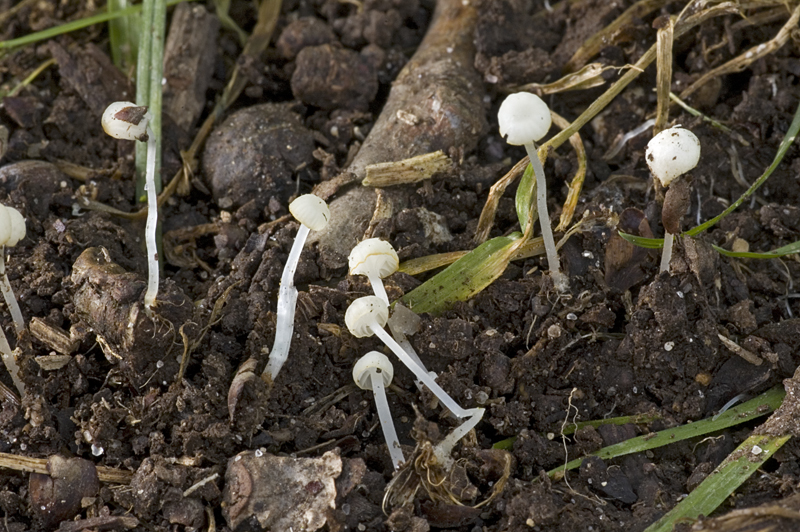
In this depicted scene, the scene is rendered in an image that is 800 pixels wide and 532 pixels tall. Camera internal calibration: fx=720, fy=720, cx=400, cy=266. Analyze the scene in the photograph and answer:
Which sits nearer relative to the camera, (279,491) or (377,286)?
(279,491)

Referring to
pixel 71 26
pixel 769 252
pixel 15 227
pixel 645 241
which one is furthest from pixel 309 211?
pixel 71 26

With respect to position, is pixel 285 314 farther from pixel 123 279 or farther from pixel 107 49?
pixel 107 49

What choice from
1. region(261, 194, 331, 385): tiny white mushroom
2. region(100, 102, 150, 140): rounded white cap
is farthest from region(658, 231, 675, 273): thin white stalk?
region(100, 102, 150, 140): rounded white cap

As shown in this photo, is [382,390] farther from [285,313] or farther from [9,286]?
[9,286]

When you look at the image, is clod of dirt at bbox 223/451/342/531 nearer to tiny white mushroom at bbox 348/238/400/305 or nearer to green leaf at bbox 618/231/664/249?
tiny white mushroom at bbox 348/238/400/305

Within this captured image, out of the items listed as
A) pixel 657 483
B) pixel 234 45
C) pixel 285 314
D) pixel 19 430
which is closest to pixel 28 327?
pixel 19 430

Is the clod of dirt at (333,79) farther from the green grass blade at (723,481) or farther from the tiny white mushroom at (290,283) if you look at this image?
the green grass blade at (723,481)
